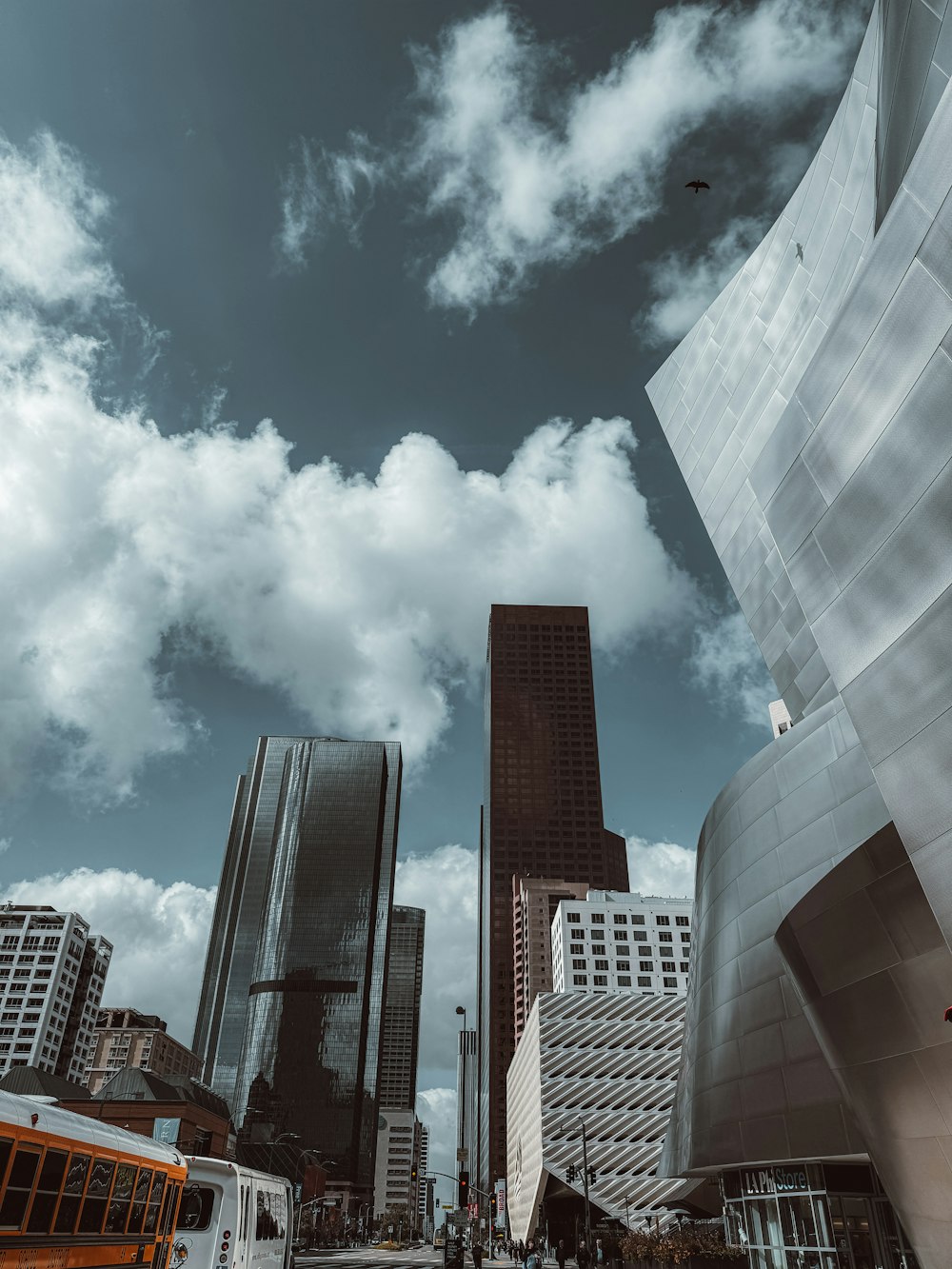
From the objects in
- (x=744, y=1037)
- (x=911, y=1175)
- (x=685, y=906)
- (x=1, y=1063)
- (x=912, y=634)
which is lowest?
(x=911, y=1175)

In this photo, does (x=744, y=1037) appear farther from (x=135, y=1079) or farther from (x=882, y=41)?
(x=135, y=1079)

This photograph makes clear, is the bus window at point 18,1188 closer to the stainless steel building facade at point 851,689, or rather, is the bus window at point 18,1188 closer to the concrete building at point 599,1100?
the stainless steel building facade at point 851,689

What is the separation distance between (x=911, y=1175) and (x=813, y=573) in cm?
1044

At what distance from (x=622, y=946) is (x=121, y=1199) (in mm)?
121069

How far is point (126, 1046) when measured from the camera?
165625 mm

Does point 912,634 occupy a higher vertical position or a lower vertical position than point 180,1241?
higher

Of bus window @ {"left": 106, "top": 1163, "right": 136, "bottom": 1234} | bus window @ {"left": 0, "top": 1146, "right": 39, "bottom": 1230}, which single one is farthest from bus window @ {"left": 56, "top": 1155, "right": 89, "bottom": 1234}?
bus window @ {"left": 106, "top": 1163, "right": 136, "bottom": 1234}

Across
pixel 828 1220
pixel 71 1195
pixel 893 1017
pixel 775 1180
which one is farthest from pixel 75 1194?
pixel 775 1180

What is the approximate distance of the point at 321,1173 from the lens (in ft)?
528

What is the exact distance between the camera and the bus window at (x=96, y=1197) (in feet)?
35.6

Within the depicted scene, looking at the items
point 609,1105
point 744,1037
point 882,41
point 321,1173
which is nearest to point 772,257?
point 882,41

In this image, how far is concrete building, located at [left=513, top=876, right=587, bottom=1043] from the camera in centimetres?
17588

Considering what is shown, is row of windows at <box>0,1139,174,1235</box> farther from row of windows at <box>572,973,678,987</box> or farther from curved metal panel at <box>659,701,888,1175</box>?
row of windows at <box>572,973,678,987</box>

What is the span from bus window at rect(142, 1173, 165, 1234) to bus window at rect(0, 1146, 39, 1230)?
4320 millimetres
